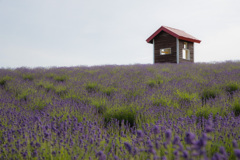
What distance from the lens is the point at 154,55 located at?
1448 cm

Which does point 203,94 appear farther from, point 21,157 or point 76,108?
point 21,157

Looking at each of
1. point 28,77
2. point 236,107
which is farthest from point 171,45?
point 236,107

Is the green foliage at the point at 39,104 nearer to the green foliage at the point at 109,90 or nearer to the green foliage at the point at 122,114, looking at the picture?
the green foliage at the point at 122,114

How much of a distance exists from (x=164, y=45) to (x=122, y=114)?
36.6ft

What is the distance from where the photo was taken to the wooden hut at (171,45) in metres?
13.2

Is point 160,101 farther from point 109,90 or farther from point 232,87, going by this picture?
point 232,87

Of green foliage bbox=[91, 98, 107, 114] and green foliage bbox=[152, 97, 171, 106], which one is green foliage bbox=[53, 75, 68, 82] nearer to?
green foliage bbox=[91, 98, 107, 114]

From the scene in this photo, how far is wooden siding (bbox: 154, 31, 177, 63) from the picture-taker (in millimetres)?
13344

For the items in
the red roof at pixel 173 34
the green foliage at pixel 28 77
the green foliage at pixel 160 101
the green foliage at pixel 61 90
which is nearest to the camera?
the green foliage at pixel 160 101

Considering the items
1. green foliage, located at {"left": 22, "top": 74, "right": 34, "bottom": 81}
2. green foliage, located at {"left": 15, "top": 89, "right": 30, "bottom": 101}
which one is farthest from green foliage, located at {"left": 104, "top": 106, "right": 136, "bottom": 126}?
green foliage, located at {"left": 22, "top": 74, "right": 34, "bottom": 81}

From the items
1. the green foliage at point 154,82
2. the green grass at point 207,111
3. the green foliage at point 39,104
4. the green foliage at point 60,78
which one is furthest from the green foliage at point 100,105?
the green foliage at point 60,78

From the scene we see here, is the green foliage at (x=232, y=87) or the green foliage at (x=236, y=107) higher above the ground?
the green foliage at (x=232, y=87)

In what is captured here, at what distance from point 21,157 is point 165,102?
2.77 m

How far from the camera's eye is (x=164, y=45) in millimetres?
13906
